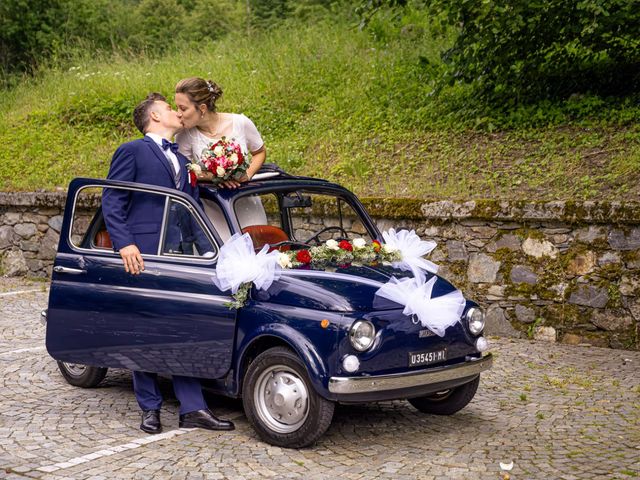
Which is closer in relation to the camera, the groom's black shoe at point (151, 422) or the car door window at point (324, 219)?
the groom's black shoe at point (151, 422)

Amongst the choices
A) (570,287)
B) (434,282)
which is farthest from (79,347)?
(570,287)

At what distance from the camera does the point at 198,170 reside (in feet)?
21.8

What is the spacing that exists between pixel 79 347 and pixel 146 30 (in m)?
26.0

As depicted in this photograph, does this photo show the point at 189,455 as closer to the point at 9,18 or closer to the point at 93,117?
the point at 93,117

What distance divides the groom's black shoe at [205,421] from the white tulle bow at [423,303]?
58.8 inches

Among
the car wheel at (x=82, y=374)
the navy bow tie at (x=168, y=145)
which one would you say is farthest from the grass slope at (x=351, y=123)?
the car wheel at (x=82, y=374)

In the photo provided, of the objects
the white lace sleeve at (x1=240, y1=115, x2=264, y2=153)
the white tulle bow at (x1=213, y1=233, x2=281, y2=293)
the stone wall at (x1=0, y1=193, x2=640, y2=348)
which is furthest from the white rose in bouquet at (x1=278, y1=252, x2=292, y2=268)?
the stone wall at (x1=0, y1=193, x2=640, y2=348)

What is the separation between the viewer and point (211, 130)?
24.6ft

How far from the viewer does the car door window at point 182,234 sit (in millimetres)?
6488

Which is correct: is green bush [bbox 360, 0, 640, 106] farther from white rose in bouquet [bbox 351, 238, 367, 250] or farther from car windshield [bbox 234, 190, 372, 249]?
white rose in bouquet [bbox 351, 238, 367, 250]

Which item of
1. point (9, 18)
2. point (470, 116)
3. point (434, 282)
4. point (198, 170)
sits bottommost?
point (434, 282)

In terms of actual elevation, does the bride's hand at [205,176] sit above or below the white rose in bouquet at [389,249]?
→ above

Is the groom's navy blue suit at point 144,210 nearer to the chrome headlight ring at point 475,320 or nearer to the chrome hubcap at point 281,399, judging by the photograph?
the chrome hubcap at point 281,399

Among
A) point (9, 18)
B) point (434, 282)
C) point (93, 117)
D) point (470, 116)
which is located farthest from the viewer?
point (9, 18)
